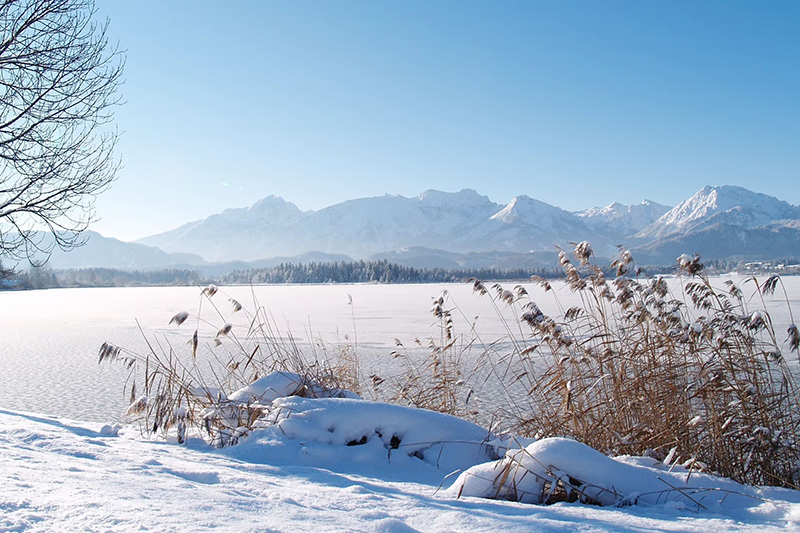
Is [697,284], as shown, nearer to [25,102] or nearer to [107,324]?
[25,102]

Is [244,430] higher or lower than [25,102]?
lower

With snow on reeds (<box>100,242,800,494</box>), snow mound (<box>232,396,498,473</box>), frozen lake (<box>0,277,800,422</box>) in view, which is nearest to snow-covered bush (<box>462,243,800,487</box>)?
snow on reeds (<box>100,242,800,494</box>)

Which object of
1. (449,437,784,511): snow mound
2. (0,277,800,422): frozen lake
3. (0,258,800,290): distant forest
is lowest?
(0,277,800,422): frozen lake

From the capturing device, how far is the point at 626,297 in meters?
5.59

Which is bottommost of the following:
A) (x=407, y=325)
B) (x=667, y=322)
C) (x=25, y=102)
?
(x=407, y=325)

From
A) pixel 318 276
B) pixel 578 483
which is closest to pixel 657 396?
pixel 578 483

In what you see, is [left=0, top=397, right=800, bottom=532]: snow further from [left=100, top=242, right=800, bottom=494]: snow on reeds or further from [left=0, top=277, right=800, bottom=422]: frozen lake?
[left=0, top=277, right=800, bottom=422]: frozen lake

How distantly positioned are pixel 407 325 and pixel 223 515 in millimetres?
18745

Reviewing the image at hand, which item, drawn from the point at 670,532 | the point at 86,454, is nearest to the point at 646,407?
the point at 670,532

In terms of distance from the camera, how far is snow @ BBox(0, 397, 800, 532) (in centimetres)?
224

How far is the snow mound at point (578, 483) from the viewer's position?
3162 millimetres

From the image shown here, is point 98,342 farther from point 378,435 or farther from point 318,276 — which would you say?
point 318,276

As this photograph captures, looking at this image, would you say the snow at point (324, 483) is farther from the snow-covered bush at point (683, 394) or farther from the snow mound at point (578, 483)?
the snow-covered bush at point (683, 394)

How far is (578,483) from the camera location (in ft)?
10.6
